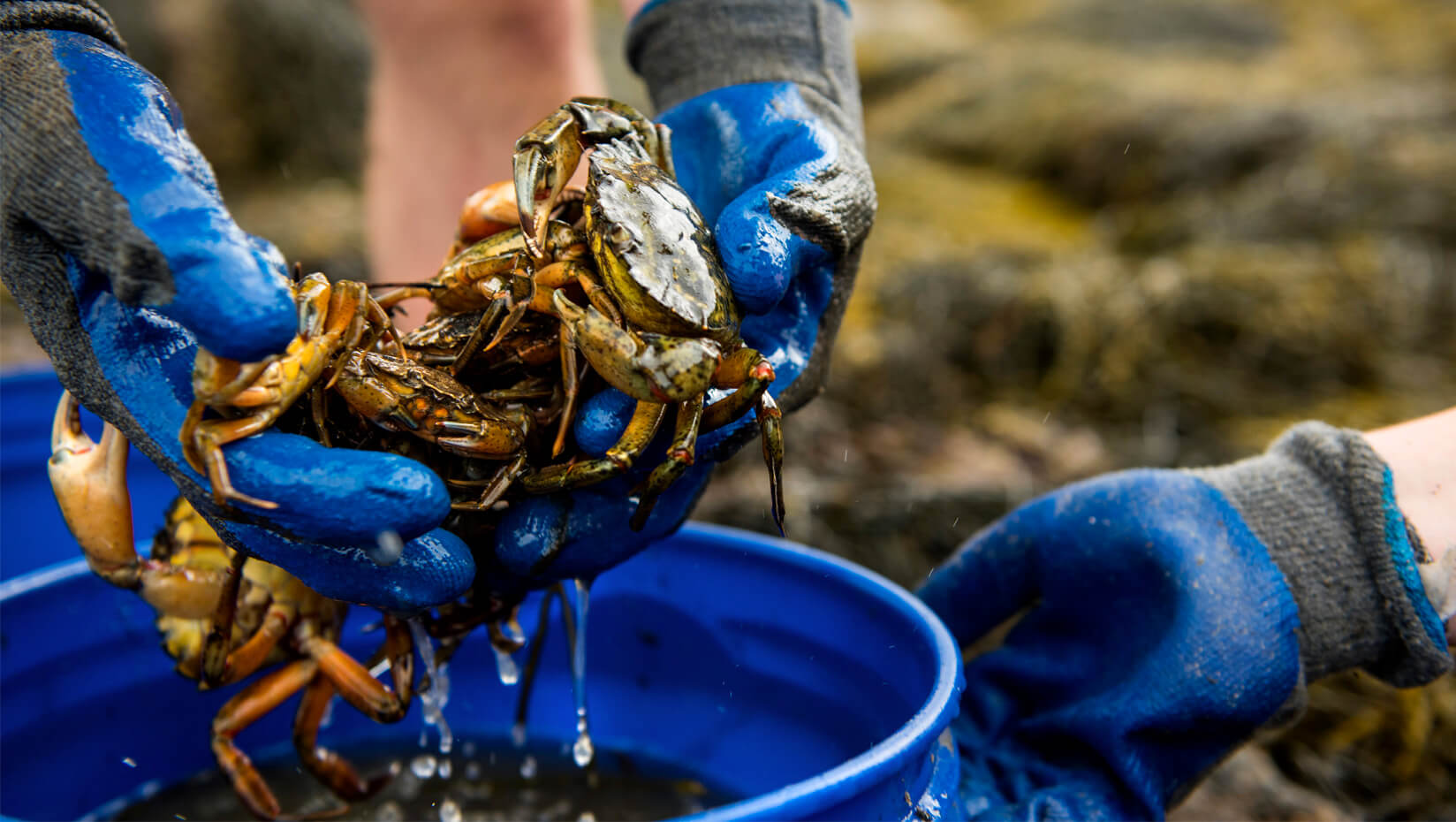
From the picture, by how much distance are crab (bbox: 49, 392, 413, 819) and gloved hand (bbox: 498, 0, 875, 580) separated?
48 cm

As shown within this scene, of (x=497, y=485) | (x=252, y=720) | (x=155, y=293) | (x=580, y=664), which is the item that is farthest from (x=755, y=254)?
(x=252, y=720)

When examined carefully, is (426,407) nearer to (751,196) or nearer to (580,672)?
(751,196)

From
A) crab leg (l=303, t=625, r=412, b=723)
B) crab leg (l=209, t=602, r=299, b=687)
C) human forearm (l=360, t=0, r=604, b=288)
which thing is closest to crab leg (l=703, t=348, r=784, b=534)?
crab leg (l=303, t=625, r=412, b=723)

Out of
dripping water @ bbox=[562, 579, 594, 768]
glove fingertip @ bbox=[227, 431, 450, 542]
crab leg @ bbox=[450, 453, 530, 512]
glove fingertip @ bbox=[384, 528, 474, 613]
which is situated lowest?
dripping water @ bbox=[562, 579, 594, 768]

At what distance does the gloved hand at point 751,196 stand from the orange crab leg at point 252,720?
0.62m

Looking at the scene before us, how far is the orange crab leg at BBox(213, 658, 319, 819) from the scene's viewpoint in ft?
5.65

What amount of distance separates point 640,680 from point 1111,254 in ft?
11.7

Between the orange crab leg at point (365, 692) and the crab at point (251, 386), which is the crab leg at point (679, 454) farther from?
the orange crab leg at point (365, 692)

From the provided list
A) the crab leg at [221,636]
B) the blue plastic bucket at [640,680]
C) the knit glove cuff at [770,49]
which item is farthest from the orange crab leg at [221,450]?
the knit glove cuff at [770,49]

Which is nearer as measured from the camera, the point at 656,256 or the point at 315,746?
the point at 656,256

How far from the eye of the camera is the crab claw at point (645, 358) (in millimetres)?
1196

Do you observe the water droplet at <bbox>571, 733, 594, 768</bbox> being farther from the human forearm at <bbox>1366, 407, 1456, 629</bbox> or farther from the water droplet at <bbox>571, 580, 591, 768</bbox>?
the human forearm at <bbox>1366, 407, 1456, 629</bbox>

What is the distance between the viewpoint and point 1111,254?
4.79 meters

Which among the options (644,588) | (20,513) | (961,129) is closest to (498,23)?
(644,588)
